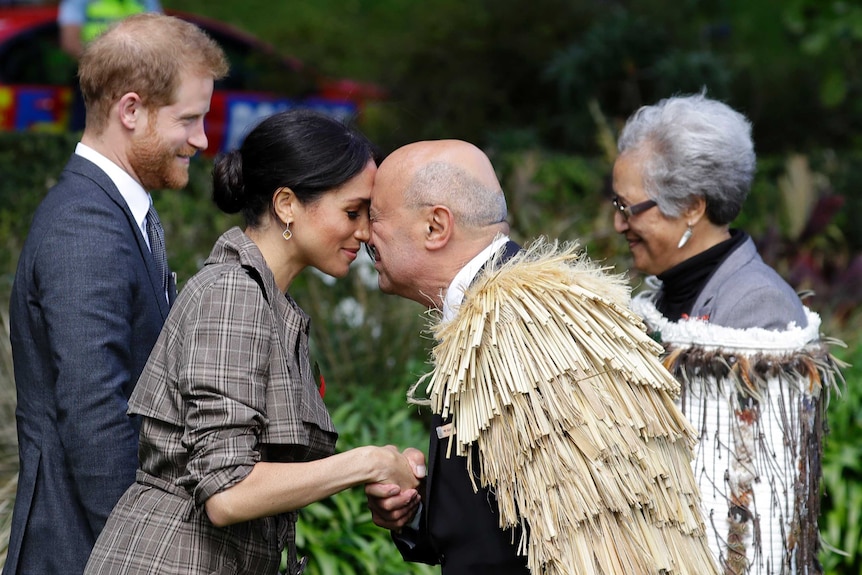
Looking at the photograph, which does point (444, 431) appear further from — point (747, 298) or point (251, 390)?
point (747, 298)

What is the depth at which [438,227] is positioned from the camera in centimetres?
245

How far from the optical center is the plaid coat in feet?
7.09

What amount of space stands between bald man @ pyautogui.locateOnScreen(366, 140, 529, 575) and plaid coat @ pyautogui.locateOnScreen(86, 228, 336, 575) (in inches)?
11.4

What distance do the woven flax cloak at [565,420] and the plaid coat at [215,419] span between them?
1.26 ft

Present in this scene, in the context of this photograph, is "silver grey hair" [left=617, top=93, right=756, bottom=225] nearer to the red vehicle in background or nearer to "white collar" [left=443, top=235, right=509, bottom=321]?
"white collar" [left=443, top=235, right=509, bottom=321]

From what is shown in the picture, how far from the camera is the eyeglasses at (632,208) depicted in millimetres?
3375

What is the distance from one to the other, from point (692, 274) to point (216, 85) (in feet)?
22.9

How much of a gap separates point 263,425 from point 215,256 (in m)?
0.45

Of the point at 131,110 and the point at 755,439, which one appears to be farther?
the point at 755,439

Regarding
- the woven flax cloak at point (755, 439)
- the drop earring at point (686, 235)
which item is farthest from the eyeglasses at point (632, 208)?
the woven flax cloak at point (755, 439)

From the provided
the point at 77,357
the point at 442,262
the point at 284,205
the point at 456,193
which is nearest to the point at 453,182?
the point at 456,193

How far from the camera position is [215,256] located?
241cm

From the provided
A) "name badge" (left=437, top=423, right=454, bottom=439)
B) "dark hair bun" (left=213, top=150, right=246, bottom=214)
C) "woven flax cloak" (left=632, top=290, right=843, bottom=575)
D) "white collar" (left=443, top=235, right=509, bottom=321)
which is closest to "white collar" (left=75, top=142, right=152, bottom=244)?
"dark hair bun" (left=213, top=150, right=246, bottom=214)

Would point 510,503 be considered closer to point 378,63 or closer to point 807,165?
point 807,165
